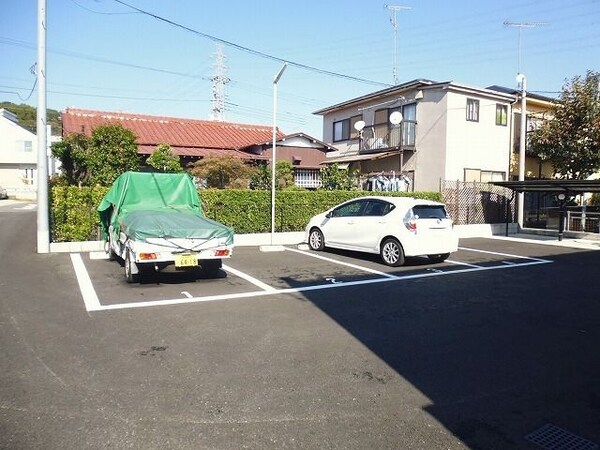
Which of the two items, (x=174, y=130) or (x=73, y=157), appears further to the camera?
(x=174, y=130)

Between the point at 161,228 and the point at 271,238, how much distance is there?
5.38 meters

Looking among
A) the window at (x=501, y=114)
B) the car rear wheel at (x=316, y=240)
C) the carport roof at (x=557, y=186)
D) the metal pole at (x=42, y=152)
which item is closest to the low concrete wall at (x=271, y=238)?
the metal pole at (x=42, y=152)

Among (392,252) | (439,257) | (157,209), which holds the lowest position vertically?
(439,257)

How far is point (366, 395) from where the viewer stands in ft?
12.1

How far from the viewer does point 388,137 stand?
2198 cm

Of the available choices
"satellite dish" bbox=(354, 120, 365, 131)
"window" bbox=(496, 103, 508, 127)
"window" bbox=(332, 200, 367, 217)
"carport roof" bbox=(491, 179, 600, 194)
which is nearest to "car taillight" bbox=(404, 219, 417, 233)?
"window" bbox=(332, 200, 367, 217)

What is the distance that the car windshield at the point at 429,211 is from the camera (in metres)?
9.85

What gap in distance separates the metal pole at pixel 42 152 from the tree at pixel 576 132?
726 inches

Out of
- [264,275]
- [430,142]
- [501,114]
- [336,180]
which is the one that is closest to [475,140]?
[430,142]

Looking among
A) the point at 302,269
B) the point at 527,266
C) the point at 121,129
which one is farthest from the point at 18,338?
the point at 121,129

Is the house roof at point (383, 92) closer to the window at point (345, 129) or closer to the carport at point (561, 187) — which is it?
the window at point (345, 129)

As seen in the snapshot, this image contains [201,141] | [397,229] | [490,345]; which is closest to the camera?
[490,345]

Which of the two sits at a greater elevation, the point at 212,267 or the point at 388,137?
the point at 388,137

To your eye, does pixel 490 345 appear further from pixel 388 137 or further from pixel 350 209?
pixel 388 137
